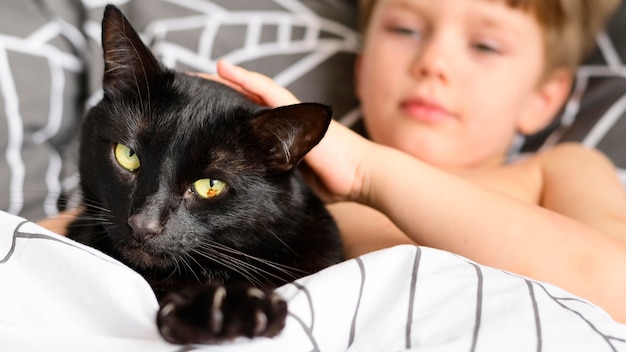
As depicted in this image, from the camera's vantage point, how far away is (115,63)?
0.91 meters

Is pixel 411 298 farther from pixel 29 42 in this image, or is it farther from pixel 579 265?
pixel 29 42

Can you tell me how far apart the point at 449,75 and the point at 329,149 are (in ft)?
1.43

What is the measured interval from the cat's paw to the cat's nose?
155 millimetres

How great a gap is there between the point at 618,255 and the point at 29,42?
126 cm

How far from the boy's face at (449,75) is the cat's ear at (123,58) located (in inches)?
26.3

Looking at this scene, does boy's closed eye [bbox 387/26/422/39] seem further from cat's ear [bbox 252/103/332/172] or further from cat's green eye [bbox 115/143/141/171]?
cat's green eye [bbox 115/143/141/171]

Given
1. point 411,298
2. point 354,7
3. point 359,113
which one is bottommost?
point 359,113

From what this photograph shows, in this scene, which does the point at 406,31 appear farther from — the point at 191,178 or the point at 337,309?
the point at 337,309

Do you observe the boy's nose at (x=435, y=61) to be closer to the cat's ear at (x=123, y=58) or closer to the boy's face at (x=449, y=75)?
the boy's face at (x=449, y=75)

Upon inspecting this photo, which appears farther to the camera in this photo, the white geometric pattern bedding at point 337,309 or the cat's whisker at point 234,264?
the cat's whisker at point 234,264

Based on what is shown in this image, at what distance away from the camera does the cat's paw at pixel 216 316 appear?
584 mm

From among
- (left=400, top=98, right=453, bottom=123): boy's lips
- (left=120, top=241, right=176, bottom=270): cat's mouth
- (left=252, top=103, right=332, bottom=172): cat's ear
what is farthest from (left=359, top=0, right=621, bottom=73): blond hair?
(left=120, top=241, right=176, bottom=270): cat's mouth

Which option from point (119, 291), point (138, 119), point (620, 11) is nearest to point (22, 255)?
point (119, 291)

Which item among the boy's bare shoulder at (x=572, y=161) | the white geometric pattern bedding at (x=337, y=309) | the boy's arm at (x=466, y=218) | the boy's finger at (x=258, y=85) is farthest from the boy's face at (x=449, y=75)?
the white geometric pattern bedding at (x=337, y=309)
